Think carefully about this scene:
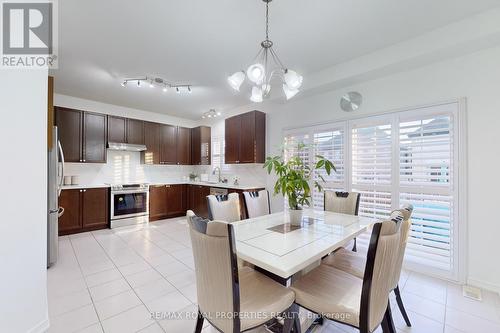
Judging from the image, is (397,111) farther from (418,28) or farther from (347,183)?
(347,183)

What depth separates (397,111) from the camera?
9.14ft

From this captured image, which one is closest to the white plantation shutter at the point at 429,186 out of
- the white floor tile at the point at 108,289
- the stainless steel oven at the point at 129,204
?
the white floor tile at the point at 108,289

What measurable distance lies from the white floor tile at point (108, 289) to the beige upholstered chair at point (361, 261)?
2086 mm

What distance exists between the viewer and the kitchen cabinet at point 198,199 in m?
4.88

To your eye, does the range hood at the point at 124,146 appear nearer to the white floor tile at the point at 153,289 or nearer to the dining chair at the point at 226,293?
the white floor tile at the point at 153,289

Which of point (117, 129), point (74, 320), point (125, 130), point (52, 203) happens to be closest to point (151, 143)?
point (125, 130)

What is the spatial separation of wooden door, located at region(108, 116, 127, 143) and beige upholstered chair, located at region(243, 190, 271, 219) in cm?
364

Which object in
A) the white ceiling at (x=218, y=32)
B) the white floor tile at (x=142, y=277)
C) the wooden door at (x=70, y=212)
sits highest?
the white ceiling at (x=218, y=32)

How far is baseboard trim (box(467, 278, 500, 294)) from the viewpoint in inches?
84.1

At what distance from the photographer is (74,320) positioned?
69.6 inches

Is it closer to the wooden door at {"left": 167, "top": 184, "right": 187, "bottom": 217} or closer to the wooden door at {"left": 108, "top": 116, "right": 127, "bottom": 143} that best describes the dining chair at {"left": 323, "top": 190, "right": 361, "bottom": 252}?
the wooden door at {"left": 167, "top": 184, "right": 187, "bottom": 217}

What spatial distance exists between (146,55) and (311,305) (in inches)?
125

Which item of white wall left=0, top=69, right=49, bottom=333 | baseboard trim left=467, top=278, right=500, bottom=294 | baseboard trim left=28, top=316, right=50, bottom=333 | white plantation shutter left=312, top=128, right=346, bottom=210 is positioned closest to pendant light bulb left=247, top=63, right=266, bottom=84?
white wall left=0, top=69, right=49, bottom=333

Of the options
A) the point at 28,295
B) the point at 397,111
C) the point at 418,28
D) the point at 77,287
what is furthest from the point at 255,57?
the point at 77,287
